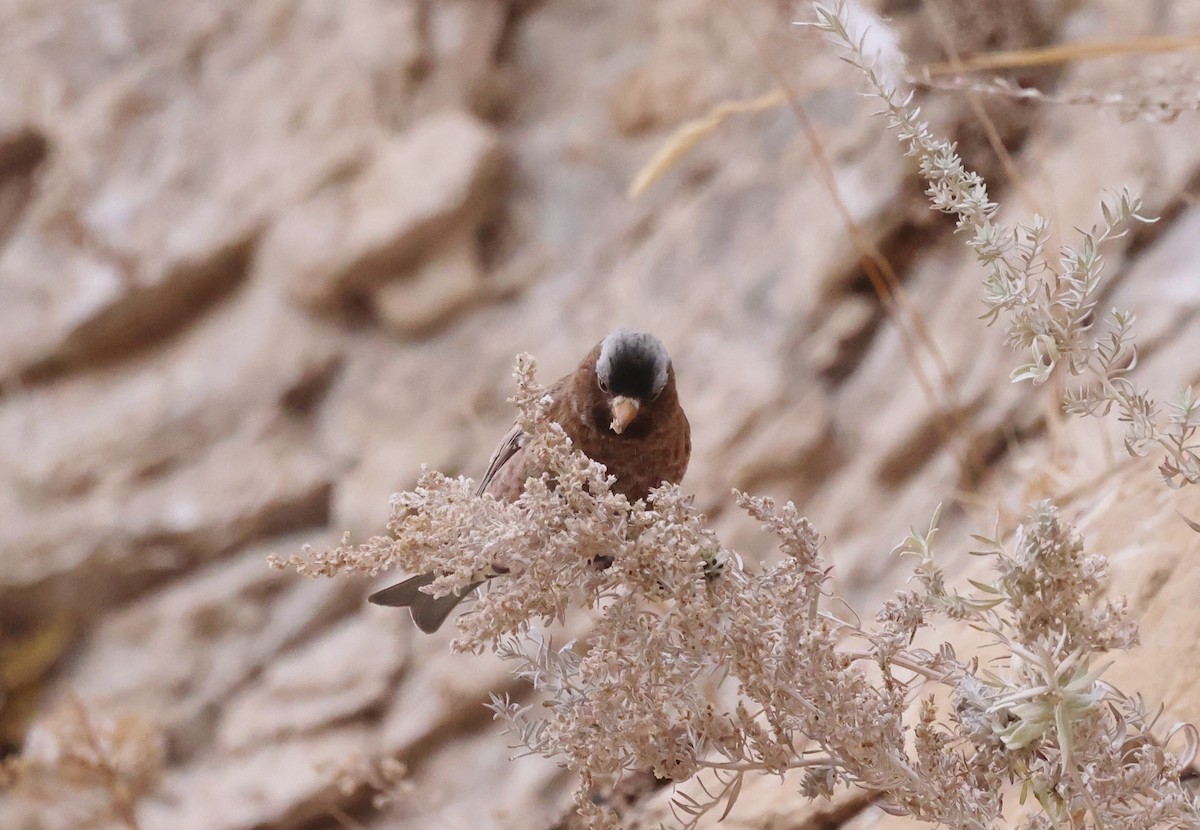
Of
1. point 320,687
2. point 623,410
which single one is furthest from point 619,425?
point 320,687

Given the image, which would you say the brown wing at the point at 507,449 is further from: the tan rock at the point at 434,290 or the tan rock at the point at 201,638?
the tan rock at the point at 434,290

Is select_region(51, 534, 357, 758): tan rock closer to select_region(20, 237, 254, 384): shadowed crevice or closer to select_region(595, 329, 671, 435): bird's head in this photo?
select_region(20, 237, 254, 384): shadowed crevice

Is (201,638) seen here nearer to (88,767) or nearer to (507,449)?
(88,767)

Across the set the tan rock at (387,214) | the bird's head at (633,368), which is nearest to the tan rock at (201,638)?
the tan rock at (387,214)

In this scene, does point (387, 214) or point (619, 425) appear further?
point (387, 214)

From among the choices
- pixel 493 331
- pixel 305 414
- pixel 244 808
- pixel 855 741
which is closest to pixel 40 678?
pixel 244 808

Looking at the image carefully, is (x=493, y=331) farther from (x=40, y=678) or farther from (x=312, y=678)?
→ (x=40, y=678)
